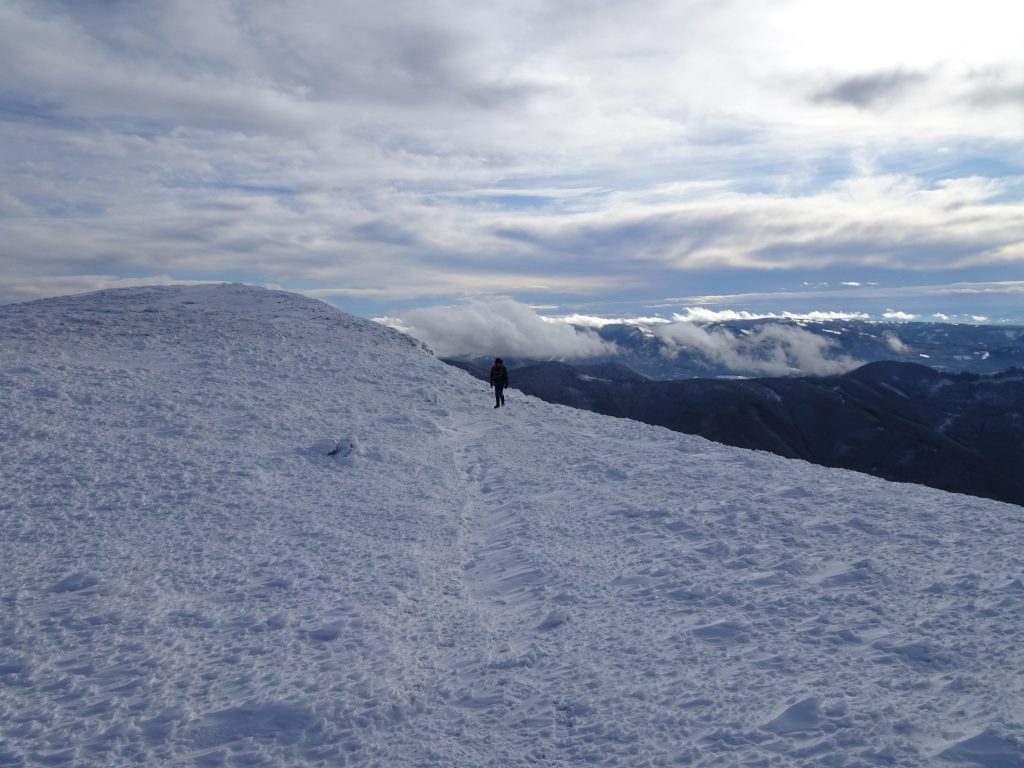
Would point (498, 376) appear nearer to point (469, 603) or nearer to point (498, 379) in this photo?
point (498, 379)

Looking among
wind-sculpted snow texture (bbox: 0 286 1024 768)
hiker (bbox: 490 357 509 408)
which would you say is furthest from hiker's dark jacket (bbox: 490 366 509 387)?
wind-sculpted snow texture (bbox: 0 286 1024 768)

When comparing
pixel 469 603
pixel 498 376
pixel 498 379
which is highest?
pixel 498 376

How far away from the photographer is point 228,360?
92.4ft

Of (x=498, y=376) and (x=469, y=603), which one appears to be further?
(x=498, y=376)

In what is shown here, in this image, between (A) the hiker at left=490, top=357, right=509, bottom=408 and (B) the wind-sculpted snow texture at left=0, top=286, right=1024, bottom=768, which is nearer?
(B) the wind-sculpted snow texture at left=0, top=286, right=1024, bottom=768

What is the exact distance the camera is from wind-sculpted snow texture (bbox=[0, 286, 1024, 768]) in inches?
284

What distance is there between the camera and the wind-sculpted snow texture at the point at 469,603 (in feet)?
23.7

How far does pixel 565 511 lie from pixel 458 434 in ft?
30.0

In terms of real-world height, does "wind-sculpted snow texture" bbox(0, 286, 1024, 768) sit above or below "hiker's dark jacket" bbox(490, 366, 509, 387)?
below

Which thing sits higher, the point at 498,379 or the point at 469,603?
the point at 498,379

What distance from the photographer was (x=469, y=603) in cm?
1098

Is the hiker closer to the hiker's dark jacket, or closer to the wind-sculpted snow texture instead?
the hiker's dark jacket

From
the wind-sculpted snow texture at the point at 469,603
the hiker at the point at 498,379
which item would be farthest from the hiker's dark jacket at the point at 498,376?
the wind-sculpted snow texture at the point at 469,603

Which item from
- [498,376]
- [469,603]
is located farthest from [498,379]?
[469,603]
